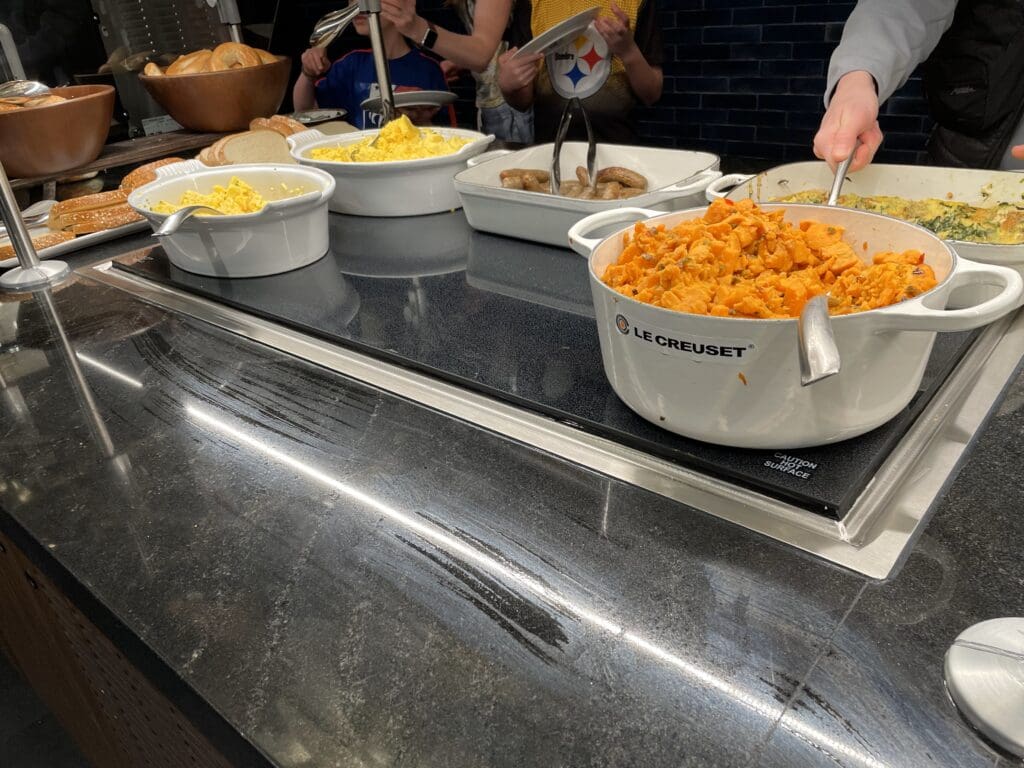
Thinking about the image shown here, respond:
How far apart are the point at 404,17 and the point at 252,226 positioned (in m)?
1.16

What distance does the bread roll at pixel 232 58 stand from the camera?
1655mm

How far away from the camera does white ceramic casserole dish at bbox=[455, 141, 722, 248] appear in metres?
0.95

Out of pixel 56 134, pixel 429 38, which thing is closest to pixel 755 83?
pixel 429 38

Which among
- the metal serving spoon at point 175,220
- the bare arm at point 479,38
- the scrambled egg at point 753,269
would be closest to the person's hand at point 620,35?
the bare arm at point 479,38

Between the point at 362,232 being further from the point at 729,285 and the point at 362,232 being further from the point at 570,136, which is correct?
the point at 570,136

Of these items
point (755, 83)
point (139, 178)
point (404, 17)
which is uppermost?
point (404, 17)

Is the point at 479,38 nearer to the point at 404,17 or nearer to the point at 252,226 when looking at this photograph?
the point at 404,17

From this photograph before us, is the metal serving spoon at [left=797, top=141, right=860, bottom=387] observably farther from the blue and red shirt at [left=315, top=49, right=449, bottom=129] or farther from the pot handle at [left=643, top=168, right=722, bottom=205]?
the blue and red shirt at [left=315, top=49, right=449, bottom=129]

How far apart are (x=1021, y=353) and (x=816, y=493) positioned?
32 cm

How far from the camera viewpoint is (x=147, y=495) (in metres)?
0.61

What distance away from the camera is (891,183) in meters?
0.95

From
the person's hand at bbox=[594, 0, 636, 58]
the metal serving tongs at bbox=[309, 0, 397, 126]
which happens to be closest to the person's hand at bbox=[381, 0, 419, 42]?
the person's hand at bbox=[594, 0, 636, 58]

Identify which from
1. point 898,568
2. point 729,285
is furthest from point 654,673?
point 729,285

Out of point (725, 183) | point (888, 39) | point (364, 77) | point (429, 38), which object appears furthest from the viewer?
point (364, 77)
